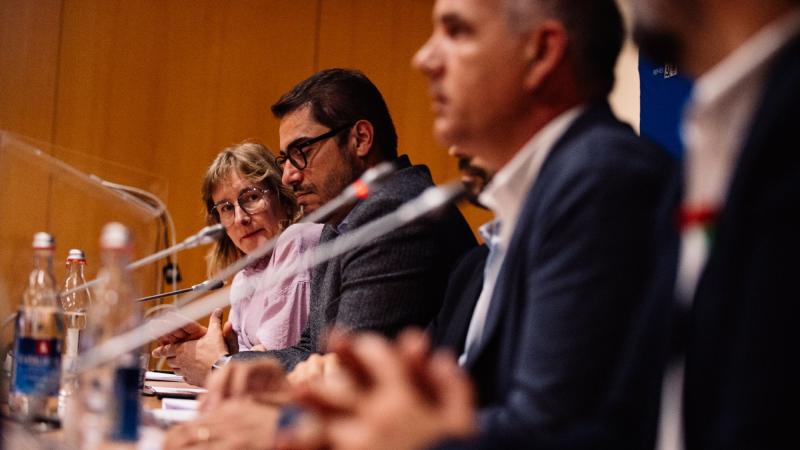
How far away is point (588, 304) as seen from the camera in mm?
1007

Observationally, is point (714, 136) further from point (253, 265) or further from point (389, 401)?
point (253, 265)

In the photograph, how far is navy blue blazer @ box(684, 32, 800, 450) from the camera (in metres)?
0.73

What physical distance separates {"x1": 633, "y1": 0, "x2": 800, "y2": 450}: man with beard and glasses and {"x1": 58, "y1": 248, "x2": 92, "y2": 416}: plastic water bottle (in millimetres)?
1033

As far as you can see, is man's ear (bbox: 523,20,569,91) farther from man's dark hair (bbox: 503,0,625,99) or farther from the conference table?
the conference table

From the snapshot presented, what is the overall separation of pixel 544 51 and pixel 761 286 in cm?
61

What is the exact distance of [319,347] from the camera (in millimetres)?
2227

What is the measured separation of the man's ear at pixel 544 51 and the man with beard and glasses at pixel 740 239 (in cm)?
34

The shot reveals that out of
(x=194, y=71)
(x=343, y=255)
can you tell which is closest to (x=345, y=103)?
(x=343, y=255)

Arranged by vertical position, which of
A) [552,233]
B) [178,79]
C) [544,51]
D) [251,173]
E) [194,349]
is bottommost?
[194,349]

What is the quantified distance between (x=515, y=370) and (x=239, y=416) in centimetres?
37

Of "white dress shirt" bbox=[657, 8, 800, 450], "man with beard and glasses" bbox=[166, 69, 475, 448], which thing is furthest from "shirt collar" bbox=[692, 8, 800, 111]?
"man with beard and glasses" bbox=[166, 69, 475, 448]

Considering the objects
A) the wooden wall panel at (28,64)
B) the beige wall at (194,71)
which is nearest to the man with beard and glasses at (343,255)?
the beige wall at (194,71)

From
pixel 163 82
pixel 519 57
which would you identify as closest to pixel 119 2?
pixel 163 82

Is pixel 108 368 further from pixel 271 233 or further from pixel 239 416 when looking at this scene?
pixel 271 233
